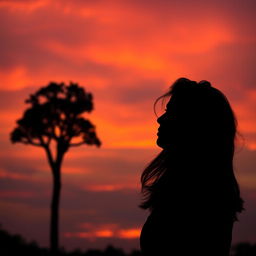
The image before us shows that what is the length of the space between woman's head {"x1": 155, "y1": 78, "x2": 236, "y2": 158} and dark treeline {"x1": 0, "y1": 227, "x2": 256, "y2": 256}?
10.0m

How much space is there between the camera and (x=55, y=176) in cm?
2831

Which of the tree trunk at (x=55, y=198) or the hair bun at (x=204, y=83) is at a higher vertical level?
the tree trunk at (x=55, y=198)

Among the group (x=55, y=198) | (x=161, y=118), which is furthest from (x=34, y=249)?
(x=55, y=198)

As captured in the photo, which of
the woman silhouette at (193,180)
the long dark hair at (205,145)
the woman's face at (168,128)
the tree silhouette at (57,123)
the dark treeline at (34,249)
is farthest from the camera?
the tree silhouette at (57,123)

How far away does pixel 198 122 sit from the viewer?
12.9ft

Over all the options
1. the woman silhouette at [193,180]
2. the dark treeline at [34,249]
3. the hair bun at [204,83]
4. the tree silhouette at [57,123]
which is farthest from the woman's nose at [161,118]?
the tree silhouette at [57,123]

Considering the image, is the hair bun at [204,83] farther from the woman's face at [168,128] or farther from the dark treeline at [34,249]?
the dark treeline at [34,249]

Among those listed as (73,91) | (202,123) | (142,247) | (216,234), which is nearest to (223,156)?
(202,123)

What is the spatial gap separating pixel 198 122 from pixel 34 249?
1170 centimetres

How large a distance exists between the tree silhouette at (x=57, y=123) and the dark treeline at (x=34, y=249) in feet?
39.4

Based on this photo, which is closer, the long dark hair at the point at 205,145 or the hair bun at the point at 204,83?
the long dark hair at the point at 205,145

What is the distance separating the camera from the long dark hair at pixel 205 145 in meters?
3.85

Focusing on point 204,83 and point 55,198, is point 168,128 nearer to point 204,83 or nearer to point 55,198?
point 204,83

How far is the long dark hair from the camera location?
12.6 feet
